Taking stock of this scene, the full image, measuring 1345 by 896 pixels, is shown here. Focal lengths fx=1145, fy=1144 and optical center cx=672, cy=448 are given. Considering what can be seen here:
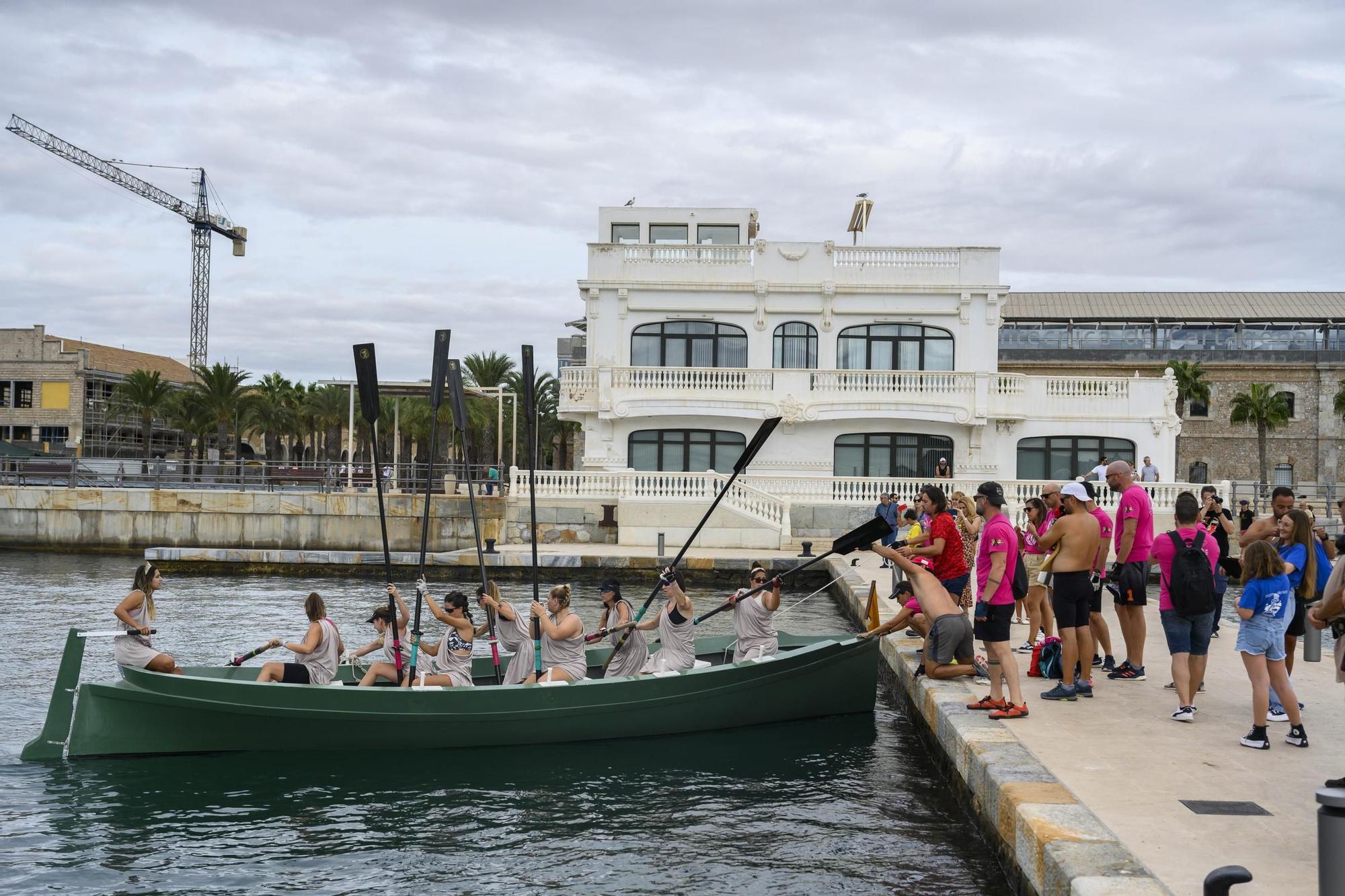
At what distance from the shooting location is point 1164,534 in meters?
10.1

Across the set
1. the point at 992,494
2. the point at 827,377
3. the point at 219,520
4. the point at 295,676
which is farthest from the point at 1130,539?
the point at 219,520

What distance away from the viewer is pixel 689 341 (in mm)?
37125

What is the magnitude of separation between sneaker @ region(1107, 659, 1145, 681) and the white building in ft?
77.7

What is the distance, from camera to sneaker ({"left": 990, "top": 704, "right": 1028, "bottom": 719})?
996cm

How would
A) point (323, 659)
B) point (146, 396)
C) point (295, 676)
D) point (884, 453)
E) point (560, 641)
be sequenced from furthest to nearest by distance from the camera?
1. point (146, 396)
2. point (884, 453)
3. point (560, 641)
4. point (323, 659)
5. point (295, 676)

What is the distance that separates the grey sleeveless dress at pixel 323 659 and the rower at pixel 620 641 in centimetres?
298

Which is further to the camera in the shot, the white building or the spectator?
the white building

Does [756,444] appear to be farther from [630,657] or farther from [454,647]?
[454,647]

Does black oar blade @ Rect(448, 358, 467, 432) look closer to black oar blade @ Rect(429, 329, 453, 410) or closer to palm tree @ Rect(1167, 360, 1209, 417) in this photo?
black oar blade @ Rect(429, 329, 453, 410)

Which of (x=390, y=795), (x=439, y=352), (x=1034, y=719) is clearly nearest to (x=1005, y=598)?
(x=1034, y=719)

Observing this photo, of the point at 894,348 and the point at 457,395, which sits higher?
the point at 894,348

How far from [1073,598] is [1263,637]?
2064mm

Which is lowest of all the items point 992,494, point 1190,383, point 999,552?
point 999,552

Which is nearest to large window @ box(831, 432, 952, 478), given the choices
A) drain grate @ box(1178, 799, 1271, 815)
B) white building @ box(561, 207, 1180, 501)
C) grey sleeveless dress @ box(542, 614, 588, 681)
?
white building @ box(561, 207, 1180, 501)
